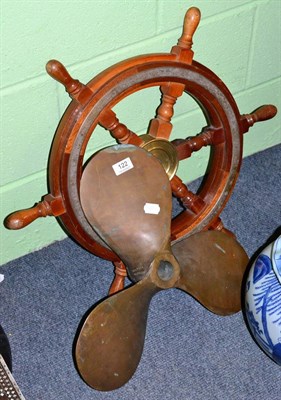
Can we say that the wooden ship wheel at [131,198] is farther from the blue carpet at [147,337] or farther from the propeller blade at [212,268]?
the blue carpet at [147,337]

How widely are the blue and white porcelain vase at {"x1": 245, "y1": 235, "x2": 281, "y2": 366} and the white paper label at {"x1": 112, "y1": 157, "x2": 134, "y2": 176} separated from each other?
0.41 meters

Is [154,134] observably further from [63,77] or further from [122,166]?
[63,77]

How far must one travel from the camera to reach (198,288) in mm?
2094

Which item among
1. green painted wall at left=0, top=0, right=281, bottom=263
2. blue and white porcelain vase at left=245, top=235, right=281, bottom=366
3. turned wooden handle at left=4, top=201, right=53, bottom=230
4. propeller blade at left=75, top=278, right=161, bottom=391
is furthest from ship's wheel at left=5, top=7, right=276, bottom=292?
blue and white porcelain vase at left=245, top=235, right=281, bottom=366

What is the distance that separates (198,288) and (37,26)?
0.82 meters

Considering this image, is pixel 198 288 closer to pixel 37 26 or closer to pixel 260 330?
pixel 260 330

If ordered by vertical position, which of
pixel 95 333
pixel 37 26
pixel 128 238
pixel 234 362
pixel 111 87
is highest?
pixel 37 26

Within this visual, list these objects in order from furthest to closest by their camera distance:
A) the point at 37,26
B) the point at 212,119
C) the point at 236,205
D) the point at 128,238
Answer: the point at 236,205 → the point at 212,119 → the point at 128,238 → the point at 37,26

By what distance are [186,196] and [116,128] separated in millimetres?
348

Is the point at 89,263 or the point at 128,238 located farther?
the point at 89,263

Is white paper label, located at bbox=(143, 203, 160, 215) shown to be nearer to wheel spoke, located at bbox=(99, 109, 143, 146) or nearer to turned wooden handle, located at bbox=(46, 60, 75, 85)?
wheel spoke, located at bbox=(99, 109, 143, 146)

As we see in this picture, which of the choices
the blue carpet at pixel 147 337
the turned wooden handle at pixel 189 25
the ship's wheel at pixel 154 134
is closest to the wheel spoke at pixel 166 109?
the ship's wheel at pixel 154 134

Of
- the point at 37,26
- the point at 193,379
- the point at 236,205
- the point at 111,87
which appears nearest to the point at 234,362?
the point at 193,379

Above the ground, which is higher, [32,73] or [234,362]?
[32,73]
